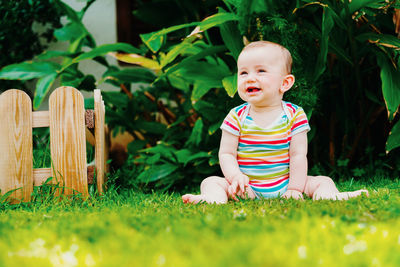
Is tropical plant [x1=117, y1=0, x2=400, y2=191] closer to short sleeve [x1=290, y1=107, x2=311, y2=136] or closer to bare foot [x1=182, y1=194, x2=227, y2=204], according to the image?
short sleeve [x1=290, y1=107, x2=311, y2=136]

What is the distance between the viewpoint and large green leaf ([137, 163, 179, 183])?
9.29 feet

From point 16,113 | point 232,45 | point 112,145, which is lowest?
point 112,145

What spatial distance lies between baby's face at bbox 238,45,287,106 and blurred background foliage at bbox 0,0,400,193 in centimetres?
29

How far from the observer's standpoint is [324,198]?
1.93 metres

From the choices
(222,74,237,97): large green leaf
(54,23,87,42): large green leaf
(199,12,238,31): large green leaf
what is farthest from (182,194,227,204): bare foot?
(54,23,87,42): large green leaf

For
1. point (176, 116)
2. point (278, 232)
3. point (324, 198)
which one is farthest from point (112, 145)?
point (278, 232)

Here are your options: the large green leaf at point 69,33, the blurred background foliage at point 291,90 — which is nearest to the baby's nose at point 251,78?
the blurred background foliage at point 291,90

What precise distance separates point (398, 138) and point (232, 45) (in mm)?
1225

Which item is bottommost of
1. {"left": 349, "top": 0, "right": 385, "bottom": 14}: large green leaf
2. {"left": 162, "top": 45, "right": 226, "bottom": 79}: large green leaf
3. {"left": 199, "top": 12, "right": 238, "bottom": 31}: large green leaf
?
{"left": 162, "top": 45, "right": 226, "bottom": 79}: large green leaf

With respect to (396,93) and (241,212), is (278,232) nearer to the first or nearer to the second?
(241,212)

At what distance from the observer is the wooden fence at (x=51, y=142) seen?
2207mm

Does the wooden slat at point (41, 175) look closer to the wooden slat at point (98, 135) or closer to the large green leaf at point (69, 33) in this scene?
the wooden slat at point (98, 135)

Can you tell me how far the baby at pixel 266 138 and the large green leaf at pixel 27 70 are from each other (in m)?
1.89

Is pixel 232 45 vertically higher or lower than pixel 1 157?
higher
